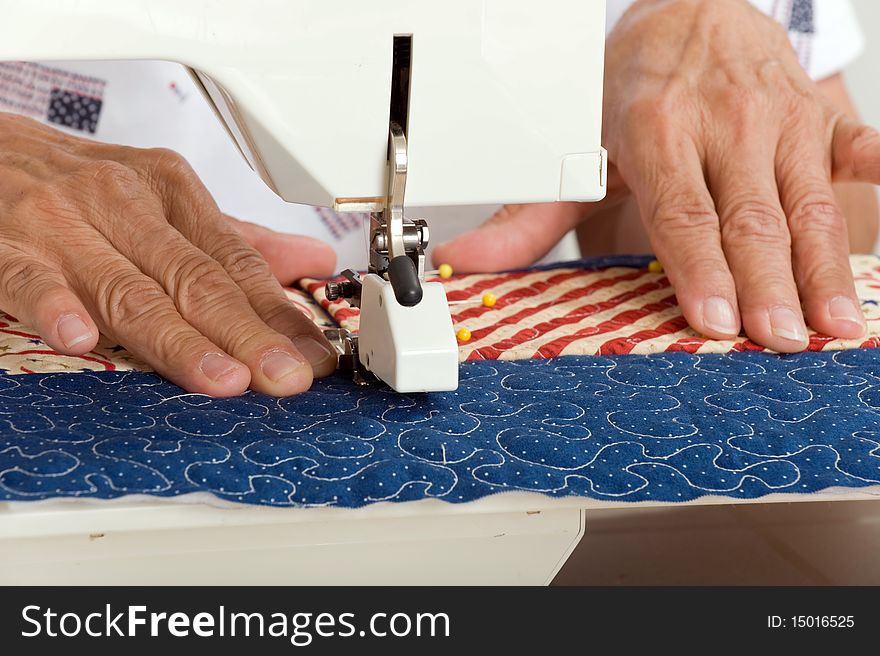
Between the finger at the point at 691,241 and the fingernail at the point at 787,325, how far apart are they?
4 centimetres

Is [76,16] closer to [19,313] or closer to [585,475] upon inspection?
[19,313]

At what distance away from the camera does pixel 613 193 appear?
158 cm

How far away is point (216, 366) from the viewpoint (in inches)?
36.2

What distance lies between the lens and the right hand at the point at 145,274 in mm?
925

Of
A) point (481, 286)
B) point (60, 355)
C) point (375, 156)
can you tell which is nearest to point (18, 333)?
point (60, 355)

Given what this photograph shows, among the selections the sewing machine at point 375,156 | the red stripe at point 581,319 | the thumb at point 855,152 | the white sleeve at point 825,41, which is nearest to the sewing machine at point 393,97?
the sewing machine at point 375,156

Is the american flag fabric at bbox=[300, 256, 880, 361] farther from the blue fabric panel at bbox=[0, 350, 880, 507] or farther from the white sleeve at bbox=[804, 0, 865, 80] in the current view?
the white sleeve at bbox=[804, 0, 865, 80]

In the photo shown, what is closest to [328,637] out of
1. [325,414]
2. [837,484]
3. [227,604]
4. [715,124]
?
[227,604]

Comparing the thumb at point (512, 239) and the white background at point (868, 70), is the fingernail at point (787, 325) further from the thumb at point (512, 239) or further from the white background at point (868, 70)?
the white background at point (868, 70)

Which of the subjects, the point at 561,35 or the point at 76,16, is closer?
the point at 76,16

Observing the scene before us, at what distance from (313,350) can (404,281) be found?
0.22 meters

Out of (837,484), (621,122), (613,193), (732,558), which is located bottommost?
(732,558)

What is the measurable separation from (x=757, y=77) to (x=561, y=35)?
21.8 inches

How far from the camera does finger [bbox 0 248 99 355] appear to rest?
2.94ft
